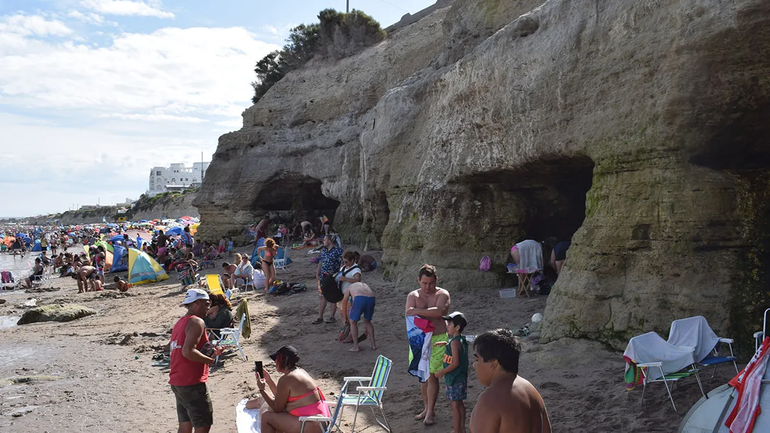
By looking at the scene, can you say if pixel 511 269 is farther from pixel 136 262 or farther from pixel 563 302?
pixel 136 262

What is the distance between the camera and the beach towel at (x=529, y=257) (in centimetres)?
1127

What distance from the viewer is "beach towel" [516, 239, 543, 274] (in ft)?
37.0

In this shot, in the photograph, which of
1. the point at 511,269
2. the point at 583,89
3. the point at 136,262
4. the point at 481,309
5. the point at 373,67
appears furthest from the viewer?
the point at 373,67

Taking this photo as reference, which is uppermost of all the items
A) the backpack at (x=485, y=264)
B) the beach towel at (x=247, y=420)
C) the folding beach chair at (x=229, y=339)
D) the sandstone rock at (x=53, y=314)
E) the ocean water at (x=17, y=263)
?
the backpack at (x=485, y=264)

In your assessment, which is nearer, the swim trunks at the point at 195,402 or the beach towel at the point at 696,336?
the swim trunks at the point at 195,402

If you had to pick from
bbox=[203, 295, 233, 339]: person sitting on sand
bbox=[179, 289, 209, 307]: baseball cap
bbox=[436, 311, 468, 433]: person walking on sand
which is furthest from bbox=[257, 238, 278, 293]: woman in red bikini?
bbox=[436, 311, 468, 433]: person walking on sand

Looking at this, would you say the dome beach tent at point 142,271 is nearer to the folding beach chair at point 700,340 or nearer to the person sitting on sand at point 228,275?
the person sitting on sand at point 228,275

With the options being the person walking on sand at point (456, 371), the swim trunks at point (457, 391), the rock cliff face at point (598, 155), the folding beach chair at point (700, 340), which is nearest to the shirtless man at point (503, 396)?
the person walking on sand at point (456, 371)

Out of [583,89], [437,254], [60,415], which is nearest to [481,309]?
[437,254]

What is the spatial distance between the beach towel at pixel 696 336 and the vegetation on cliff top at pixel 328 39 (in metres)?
26.6

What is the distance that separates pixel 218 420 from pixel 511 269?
6.36 m

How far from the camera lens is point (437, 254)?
12.9 metres

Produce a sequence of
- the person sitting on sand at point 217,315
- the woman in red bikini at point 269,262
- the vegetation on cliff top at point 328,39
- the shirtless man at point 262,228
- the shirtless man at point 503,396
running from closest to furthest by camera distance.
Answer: the shirtless man at point 503,396, the person sitting on sand at point 217,315, the woman in red bikini at point 269,262, the shirtless man at point 262,228, the vegetation on cliff top at point 328,39

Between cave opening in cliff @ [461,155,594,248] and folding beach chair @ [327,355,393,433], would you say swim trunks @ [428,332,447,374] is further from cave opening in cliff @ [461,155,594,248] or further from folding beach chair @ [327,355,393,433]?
cave opening in cliff @ [461,155,594,248]
